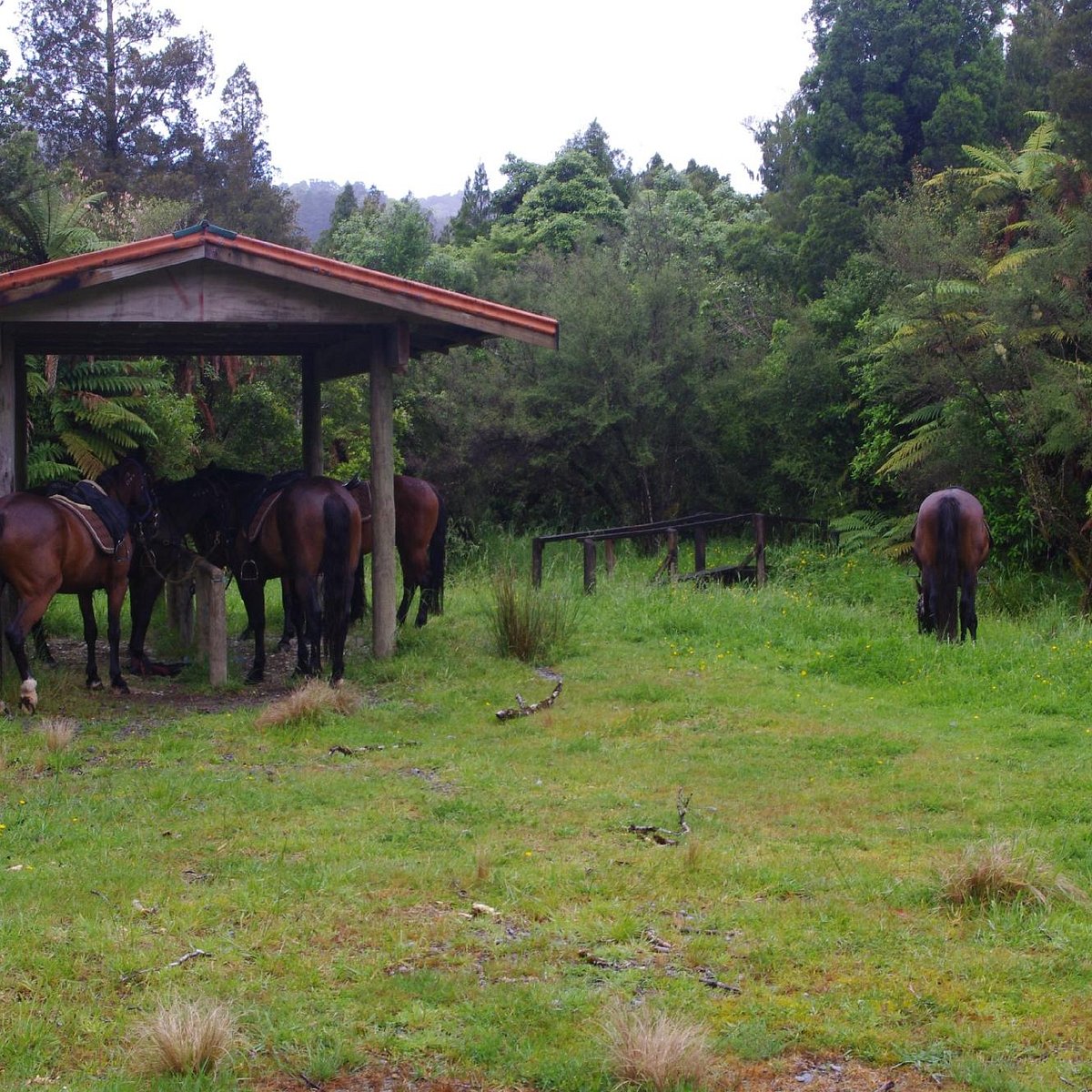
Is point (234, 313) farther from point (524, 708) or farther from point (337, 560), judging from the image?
point (524, 708)

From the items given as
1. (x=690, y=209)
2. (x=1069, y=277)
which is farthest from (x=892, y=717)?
(x=690, y=209)

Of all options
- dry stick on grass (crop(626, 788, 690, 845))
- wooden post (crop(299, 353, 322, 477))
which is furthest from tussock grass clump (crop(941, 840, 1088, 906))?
wooden post (crop(299, 353, 322, 477))

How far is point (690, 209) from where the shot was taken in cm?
3916

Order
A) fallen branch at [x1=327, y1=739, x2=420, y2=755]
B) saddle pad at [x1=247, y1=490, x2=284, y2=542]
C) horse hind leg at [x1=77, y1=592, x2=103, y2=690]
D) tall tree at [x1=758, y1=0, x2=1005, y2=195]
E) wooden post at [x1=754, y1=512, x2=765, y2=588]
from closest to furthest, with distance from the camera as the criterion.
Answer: fallen branch at [x1=327, y1=739, x2=420, y2=755] < horse hind leg at [x1=77, y1=592, x2=103, y2=690] < saddle pad at [x1=247, y1=490, x2=284, y2=542] < wooden post at [x1=754, y1=512, x2=765, y2=588] < tall tree at [x1=758, y1=0, x2=1005, y2=195]

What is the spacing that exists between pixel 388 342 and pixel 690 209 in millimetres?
29619

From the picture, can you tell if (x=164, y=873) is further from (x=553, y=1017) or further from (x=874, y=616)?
(x=874, y=616)

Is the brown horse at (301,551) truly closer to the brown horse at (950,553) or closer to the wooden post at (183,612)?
the wooden post at (183,612)

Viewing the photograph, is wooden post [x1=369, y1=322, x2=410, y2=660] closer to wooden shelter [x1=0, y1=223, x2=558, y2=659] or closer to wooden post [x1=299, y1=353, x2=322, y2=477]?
wooden shelter [x1=0, y1=223, x2=558, y2=659]

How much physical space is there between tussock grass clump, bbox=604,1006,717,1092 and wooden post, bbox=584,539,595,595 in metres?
11.2

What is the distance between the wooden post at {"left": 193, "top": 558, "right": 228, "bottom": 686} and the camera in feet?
35.3

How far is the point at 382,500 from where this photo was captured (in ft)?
38.1

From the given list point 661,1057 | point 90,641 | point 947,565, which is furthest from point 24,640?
point 947,565

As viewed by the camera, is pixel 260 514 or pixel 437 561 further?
pixel 437 561

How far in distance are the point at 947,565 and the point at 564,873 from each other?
279 inches
